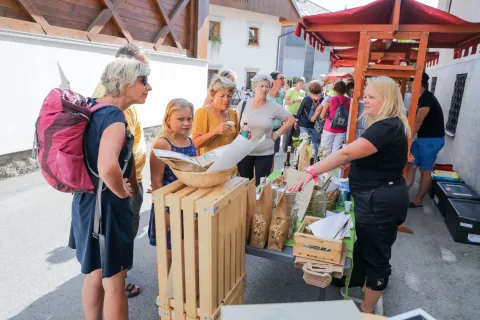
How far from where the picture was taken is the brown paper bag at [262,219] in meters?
2.21

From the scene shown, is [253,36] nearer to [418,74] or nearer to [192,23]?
[192,23]

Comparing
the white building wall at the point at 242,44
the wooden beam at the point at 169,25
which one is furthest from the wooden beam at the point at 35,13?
the white building wall at the point at 242,44

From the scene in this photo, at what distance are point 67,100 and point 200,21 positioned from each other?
924 centimetres

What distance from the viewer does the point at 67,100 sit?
1.64m

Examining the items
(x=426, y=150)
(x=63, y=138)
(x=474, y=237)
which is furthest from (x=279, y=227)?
(x=426, y=150)

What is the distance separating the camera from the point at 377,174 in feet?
7.38

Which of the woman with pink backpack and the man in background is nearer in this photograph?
the man in background

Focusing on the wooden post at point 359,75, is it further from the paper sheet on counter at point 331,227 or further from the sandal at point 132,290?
the sandal at point 132,290

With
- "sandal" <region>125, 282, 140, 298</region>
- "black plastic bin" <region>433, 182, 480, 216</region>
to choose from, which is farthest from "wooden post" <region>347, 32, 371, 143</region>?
"sandal" <region>125, 282, 140, 298</region>

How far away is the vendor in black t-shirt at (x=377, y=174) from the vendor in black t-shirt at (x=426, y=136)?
106 inches

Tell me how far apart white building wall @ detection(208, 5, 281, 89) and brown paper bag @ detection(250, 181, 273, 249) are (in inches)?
751

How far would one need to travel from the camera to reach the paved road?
269 centimetres

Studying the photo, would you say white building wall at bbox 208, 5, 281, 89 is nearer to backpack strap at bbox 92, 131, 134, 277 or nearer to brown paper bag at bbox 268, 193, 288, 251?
brown paper bag at bbox 268, 193, 288, 251

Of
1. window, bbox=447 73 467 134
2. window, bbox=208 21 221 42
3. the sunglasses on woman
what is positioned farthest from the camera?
window, bbox=208 21 221 42
